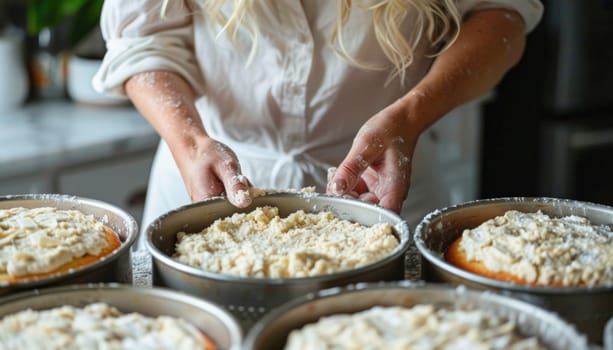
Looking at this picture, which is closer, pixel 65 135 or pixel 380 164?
pixel 380 164

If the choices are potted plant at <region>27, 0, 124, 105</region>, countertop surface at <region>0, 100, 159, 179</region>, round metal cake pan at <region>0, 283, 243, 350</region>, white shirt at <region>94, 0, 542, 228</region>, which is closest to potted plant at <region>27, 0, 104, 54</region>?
potted plant at <region>27, 0, 124, 105</region>

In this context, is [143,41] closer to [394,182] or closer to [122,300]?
[394,182]

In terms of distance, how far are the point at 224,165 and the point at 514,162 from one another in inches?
77.8

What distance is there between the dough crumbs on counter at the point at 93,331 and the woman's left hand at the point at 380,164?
1.30 ft

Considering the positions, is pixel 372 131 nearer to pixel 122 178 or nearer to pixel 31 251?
pixel 31 251

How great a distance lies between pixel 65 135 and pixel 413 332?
1835mm

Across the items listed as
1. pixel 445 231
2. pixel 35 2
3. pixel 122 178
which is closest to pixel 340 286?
pixel 445 231

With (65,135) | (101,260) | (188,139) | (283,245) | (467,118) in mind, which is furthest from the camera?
(467,118)

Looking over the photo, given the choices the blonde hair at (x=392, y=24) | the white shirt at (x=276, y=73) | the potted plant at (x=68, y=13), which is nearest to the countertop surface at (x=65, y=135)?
the potted plant at (x=68, y=13)

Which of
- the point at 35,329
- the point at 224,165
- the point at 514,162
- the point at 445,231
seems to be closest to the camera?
the point at 35,329

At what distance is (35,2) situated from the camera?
8.33 ft

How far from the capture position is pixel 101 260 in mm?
955

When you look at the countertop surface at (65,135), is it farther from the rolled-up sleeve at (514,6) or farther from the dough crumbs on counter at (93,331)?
the dough crumbs on counter at (93,331)

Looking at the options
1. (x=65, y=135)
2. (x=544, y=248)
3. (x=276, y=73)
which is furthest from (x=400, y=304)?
(x=65, y=135)
